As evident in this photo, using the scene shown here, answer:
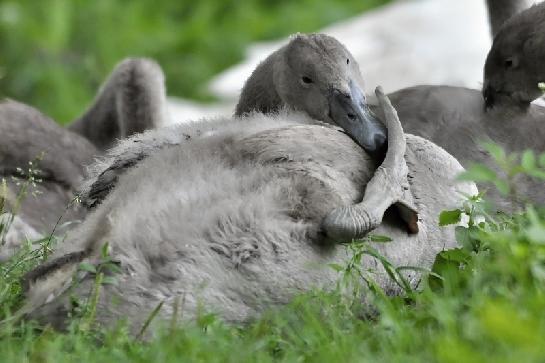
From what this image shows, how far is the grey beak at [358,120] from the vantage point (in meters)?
4.56

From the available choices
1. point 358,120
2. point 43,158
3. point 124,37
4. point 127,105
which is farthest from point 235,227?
point 124,37

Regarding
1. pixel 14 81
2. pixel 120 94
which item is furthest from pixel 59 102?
pixel 120 94

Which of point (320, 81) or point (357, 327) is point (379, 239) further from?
point (320, 81)

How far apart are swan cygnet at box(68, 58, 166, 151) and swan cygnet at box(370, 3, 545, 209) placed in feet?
6.50

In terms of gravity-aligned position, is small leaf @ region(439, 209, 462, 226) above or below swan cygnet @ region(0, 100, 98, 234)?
above

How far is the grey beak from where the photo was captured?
4.56 meters

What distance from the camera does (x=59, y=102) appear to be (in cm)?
1261

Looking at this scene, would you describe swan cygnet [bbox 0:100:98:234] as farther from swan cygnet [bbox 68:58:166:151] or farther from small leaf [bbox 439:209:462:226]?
small leaf [bbox 439:209:462:226]

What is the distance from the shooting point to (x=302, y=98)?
5352 millimetres

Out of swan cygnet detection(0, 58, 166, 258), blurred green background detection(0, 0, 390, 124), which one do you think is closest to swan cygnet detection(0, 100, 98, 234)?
swan cygnet detection(0, 58, 166, 258)

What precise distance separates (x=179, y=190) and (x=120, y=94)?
3814mm

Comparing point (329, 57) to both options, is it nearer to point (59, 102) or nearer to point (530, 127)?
point (530, 127)

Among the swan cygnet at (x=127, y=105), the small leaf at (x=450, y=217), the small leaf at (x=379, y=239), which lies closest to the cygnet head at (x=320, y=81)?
the small leaf at (x=450, y=217)

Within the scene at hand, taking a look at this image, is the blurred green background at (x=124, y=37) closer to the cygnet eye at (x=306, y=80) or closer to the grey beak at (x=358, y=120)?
the cygnet eye at (x=306, y=80)
